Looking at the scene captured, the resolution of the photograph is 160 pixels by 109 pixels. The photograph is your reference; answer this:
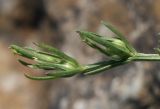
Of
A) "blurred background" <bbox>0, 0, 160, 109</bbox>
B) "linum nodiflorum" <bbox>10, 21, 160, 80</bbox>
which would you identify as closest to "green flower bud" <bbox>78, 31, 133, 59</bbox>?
"linum nodiflorum" <bbox>10, 21, 160, 80</bbox>

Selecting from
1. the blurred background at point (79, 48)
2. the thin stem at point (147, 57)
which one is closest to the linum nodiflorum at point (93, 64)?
the thin stem at point (147, 57)

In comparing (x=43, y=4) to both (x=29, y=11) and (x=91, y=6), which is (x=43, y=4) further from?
(x=91, y=6)

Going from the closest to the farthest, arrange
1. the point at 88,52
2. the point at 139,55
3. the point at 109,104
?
the point at 139,55, the point at 109,104, the point at 88,52

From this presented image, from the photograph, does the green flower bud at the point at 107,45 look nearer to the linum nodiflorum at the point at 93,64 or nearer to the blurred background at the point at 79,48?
the linum nodiflorum at the point at 93,64

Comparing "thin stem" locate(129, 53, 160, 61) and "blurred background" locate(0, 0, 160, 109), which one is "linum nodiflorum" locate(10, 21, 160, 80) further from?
"blurred background" locate(0, 0, 160, 109)

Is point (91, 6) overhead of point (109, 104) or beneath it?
overhead

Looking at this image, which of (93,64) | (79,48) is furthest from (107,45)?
(79,48)

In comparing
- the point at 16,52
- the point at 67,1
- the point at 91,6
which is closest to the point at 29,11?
the point at 67,1
